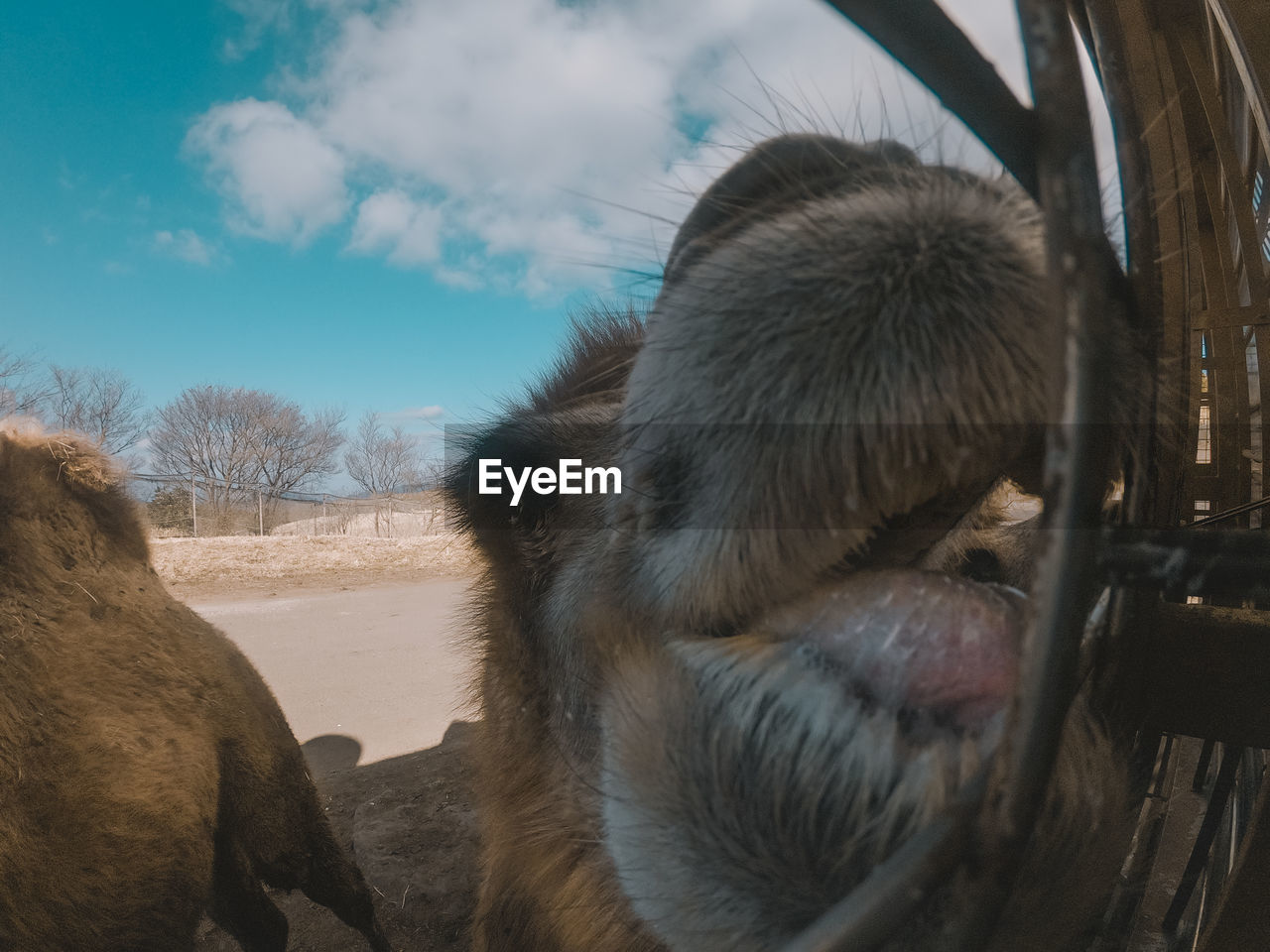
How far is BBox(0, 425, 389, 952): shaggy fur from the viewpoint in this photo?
7.05 feet

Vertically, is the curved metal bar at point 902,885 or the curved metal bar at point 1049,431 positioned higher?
the curved metal bar at point 1049,431

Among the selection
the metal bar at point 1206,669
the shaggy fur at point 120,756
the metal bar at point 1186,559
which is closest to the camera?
the metal bar at point 1186,559

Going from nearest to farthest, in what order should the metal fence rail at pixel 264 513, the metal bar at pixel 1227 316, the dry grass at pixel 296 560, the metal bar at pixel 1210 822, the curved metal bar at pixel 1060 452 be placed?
the curved metal bar at pixel 1060 452, the metal bar at pixel 1210 822, the metal bar at pixel 1227 316, the dry grass at pixel 296 560, the metal fence rail at pixel 264 513

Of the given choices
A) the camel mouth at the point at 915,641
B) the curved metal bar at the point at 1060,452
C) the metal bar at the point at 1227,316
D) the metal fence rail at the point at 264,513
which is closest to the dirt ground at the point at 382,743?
the camel mouth at the point at 915,641

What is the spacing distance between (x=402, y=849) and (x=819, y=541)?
4.63 m

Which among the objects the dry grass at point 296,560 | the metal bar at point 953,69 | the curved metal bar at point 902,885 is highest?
the metal bar at point 953,69

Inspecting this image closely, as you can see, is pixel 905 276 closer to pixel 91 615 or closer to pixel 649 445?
pixel 649 445

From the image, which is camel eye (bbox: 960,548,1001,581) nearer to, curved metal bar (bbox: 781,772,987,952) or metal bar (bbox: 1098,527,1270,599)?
metal bar (bbox: 1098,527,1270,599)

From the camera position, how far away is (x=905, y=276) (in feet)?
2.34

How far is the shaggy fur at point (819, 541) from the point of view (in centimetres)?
70

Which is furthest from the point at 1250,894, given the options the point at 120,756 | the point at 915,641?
the point at 120,756

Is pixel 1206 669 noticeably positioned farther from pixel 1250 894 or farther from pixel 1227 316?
pixel 1227 316

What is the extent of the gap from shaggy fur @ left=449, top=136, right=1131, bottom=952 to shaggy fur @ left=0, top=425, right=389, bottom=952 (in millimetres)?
2161

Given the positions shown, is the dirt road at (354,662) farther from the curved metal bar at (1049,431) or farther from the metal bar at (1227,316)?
the curved metal bar at (1049,431)
